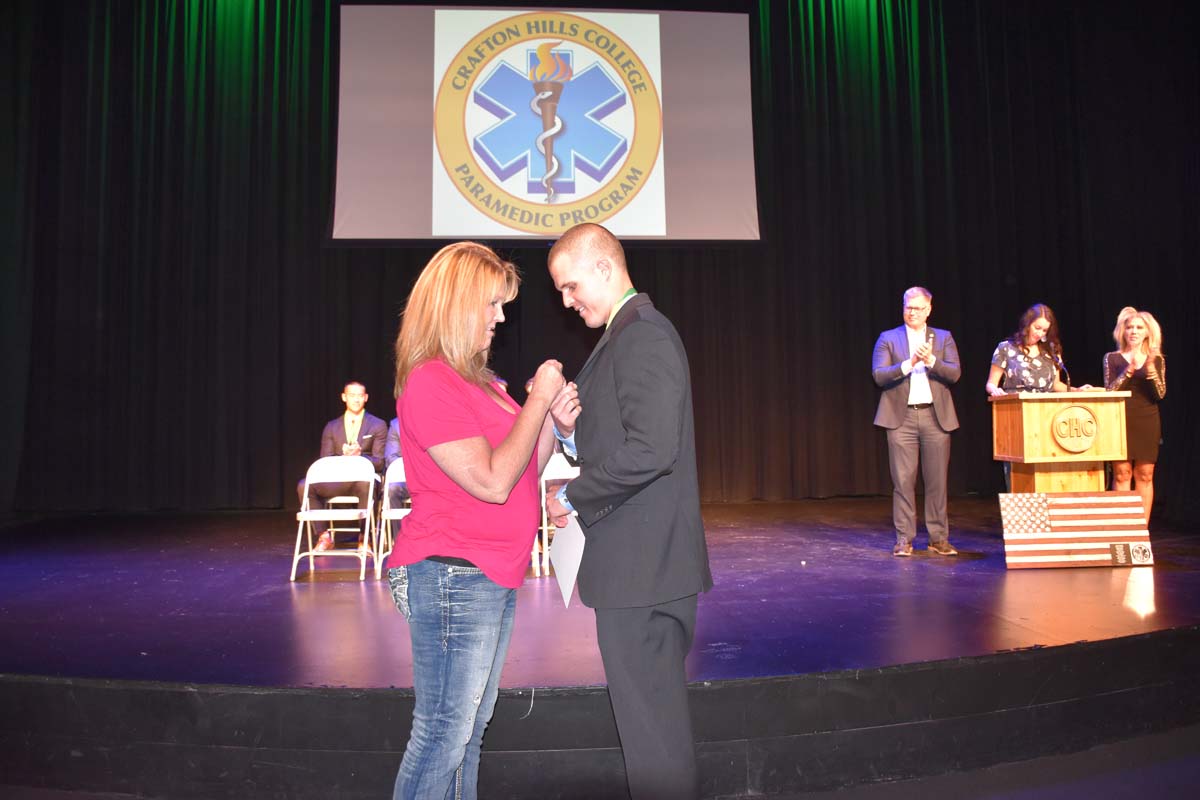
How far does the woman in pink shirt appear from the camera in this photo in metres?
1.56

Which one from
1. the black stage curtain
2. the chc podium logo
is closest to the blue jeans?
the chc podium logo

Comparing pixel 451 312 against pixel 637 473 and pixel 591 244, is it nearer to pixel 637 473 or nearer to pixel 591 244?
pixel 591 244

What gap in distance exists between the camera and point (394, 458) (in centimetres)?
579

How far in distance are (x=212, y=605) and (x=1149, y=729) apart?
404cm

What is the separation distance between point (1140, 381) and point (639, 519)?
515cm

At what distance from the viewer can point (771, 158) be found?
27.7 ft

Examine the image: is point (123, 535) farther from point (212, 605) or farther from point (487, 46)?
point (487, 46)

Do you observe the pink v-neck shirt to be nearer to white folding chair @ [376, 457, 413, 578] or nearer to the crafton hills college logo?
white folding chair @ [376, 457, 413, 578]

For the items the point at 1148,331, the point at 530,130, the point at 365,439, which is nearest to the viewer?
the point at 1148,331

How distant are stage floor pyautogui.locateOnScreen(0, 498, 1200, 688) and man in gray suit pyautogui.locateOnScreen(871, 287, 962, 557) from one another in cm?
27

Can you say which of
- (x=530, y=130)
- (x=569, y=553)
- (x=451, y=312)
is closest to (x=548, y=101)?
(x=530, y=130)

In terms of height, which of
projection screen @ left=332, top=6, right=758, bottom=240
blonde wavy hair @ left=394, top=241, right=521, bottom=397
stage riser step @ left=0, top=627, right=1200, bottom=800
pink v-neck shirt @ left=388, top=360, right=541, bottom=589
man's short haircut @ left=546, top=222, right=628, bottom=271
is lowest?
stage riser step @ left=0, top=627, right=1200, bottom=800

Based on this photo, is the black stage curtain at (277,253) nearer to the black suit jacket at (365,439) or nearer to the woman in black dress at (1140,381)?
the black suit jacket at (365,439)

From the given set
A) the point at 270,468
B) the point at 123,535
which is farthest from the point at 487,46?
the point at 123,535
